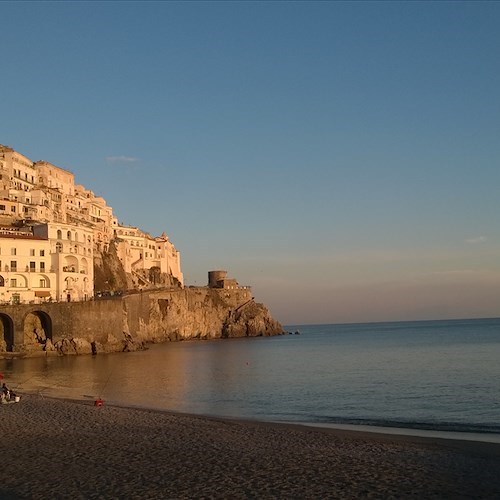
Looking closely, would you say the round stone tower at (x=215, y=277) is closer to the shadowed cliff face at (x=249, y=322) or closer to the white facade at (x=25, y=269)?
the shadowed cliff face at (x=249, y=322)

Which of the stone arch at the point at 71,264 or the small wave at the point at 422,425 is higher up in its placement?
the stone arch at the point at 71,264

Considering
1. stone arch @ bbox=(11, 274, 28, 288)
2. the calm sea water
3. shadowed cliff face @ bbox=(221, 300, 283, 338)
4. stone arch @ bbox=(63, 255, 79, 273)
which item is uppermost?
stone arch @ bbox=(63, 255, 79, 273)

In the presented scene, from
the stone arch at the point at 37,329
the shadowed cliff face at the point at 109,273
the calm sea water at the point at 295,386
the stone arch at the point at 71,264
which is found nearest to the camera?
the calm sea water at the point at 295,386

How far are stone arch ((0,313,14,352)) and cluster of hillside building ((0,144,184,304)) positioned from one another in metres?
2.21

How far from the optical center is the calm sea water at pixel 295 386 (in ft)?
93.4

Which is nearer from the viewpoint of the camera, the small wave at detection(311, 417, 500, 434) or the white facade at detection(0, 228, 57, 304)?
the small wave at detection(311, 417, 500, 434)

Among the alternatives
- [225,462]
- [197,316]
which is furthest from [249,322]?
[225,462]

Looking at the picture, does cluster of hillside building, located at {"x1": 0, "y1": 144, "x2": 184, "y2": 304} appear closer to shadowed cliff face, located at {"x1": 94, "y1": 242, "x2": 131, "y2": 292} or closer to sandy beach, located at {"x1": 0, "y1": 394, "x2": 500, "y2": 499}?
shadowed cliff face, located at {"x1": 94, "y1": 242, "x2": 131, "y2": 292}

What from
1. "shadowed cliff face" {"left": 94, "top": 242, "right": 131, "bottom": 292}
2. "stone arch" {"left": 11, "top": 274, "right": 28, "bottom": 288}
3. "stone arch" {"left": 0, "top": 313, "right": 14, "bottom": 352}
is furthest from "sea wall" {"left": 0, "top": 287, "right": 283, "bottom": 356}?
"shadowed cliff face" {"left": 94, "top": 242, "right": 131, "bottom": 292}

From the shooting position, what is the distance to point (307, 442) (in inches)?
793

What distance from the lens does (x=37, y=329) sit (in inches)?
2689

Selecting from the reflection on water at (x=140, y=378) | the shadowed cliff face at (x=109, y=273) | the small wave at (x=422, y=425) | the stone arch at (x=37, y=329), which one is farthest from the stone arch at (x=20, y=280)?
the small wave at (x=422, y=425)

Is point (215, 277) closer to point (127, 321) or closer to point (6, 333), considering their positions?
point (127, 321)

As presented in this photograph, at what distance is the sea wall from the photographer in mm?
65875
